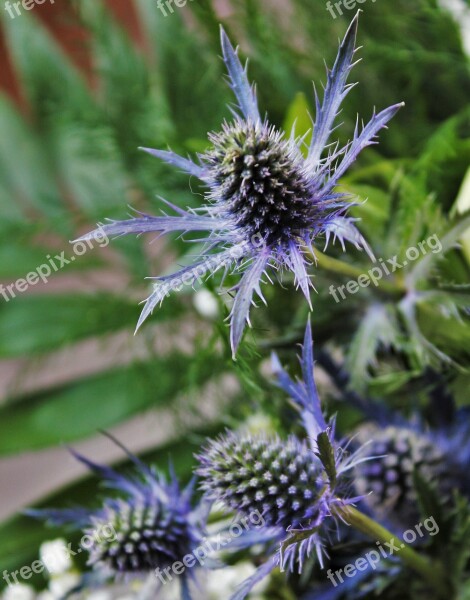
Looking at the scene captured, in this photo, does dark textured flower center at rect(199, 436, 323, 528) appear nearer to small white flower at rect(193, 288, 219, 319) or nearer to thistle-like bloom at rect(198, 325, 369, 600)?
thistle-like bloom at rect(198, 325, 369, 600)

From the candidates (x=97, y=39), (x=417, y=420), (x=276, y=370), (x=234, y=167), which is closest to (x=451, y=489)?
(x=417, y=420)

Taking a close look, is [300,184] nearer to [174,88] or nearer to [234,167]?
[234,167]

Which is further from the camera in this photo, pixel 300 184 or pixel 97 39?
pixel 97 39

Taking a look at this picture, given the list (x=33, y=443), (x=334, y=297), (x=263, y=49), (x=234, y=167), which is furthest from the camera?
(x=33, y=443)

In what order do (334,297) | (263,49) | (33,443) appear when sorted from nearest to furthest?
(334,297) → (263,49) → (33,443)

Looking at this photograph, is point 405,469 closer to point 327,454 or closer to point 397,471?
point 397,471

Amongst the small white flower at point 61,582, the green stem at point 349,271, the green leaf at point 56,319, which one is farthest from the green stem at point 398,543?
the green leaf at point 56,319
